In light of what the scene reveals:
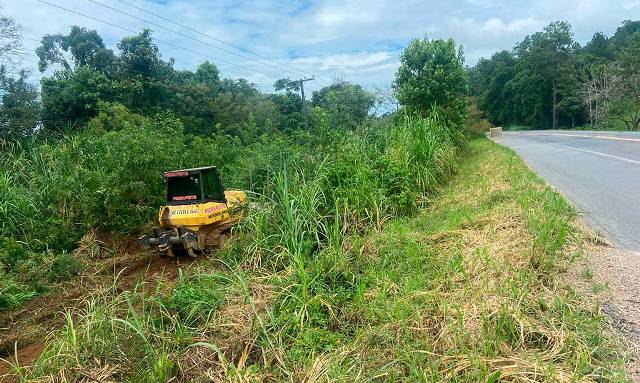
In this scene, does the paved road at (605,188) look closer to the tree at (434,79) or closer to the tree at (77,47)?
the tree at (434,79)

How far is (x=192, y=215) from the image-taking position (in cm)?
754

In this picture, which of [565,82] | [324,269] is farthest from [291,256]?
[565,82]

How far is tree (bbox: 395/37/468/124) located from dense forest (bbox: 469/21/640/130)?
1252 inches

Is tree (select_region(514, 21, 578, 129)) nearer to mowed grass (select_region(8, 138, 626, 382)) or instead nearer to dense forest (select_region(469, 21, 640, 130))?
dense forest (select_region(469, 21, 640, 130))

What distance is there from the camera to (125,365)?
3.38 m

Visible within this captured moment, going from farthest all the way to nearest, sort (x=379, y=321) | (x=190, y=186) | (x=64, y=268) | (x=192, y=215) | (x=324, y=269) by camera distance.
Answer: (x=190, y=186), (x=192, y=215), (x=64, y=268), (x=324, y=269), (x=379, y=321)

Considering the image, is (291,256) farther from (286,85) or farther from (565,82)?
(565,82)

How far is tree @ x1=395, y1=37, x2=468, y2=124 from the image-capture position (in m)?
17.0

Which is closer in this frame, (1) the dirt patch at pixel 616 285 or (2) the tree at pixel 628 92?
(1) the dirt patch at pixel 616 285

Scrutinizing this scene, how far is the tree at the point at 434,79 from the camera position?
17.0 meters

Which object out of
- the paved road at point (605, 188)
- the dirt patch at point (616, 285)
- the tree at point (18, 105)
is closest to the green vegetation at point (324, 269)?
the dirt patch at point (616, 285)

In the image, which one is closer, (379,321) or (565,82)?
(379,321)

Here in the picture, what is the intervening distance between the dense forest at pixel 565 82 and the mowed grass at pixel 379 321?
45043 millimetres

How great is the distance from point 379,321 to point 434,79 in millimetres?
15122
